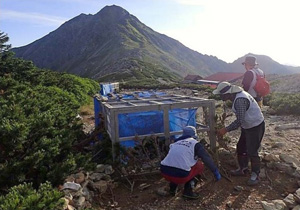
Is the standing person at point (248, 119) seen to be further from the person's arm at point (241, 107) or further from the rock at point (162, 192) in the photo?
the rock at point (162, 192)

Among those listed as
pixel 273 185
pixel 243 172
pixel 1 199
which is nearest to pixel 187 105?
pixel 243 172

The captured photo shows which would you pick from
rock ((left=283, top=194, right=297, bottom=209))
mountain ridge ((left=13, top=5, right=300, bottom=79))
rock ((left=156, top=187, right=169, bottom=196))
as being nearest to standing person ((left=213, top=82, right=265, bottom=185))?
rock ((left=283, top=194, right=297, bottom=209))

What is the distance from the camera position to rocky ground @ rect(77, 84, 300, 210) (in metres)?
4.31

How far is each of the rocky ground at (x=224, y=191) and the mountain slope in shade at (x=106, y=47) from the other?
89.1 m

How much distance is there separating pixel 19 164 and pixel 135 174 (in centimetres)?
188

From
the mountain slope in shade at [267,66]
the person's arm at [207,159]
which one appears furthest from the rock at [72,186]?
the mountain slope in shade at [267,66]

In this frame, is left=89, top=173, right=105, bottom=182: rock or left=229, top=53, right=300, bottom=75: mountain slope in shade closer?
left=89, top=173, right=105, bottom=182: rock

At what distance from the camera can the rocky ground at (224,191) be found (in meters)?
4.31

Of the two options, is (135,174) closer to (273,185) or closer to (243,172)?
(243,172)

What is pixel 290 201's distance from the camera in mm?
4219

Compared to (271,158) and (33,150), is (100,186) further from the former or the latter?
(271,158)

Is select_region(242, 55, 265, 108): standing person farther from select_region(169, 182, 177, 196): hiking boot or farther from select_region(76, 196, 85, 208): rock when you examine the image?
select_region(76, 196, 85, 208): rock

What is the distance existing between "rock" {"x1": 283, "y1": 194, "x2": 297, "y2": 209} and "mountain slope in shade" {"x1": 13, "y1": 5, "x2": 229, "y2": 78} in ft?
296

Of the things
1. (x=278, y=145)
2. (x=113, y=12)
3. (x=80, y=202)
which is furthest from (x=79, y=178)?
(x=113, y=12)
